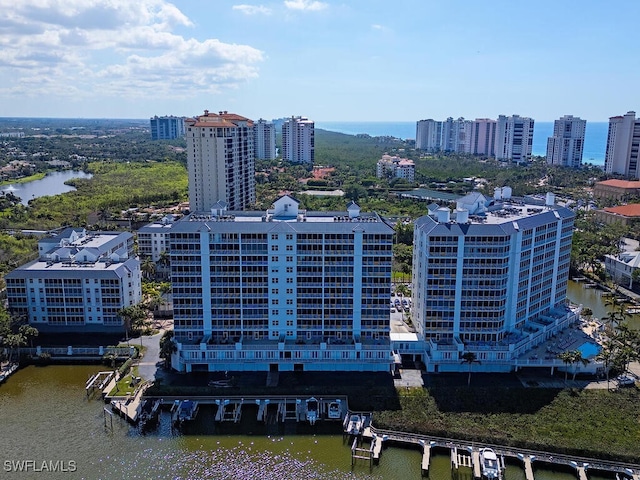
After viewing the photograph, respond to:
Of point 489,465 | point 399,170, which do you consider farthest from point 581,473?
point 399,170

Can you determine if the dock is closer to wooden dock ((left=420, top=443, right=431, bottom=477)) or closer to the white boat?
wooden dock ((left=420, top=443, right=431, bottom=477))

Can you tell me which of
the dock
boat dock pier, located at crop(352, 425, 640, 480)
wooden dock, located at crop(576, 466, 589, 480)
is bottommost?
wooden dock, located at crop(576, 466, 589, 480)

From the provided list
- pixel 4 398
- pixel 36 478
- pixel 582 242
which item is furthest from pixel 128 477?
pixel 582 242

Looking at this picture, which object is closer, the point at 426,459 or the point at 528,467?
the point at 528,467

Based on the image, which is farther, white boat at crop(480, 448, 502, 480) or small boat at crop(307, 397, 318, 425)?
small boat at crop(307, 397, 318, 425)

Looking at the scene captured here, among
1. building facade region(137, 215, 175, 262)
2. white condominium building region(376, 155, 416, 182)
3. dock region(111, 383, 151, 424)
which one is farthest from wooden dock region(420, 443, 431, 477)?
white condominium building region(376, 155, 416, 182)

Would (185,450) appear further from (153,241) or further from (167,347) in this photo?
(153,241)

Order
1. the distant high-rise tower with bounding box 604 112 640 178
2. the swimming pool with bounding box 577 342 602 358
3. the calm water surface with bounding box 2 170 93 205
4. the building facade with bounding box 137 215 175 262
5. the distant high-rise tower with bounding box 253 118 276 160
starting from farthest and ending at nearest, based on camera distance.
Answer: the distant high-rise tower with bounding box 253 118 276 160
the distant high-rise tower with bounding box 604 112 640 178
the calm water surface with bounding box 2 170 93 205
the building facade with bounding box 137 215 175 262
the swimming pool with bounding box 577 342 602 358
